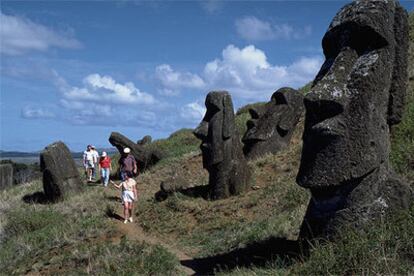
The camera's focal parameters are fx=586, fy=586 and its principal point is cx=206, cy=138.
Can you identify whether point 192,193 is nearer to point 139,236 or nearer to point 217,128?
point 217,128

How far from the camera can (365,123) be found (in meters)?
6.62

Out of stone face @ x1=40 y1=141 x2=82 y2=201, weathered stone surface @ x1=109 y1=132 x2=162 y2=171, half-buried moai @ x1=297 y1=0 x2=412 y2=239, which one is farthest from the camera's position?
weathered stone surface @ x1=109 y1=132 x2=162 y2=171

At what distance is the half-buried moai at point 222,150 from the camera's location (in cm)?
1402

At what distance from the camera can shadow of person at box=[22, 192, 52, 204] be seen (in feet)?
64.5

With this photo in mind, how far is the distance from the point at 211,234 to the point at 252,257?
3.27 m

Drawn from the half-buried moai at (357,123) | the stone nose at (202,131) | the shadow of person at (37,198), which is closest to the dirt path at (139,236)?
the stone nose at (202,131)

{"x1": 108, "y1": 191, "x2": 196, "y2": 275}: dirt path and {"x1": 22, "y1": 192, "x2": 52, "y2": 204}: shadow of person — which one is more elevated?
{"x1": 22, "y1": 192, "x2": 52, "y2": 204}: shadow of person

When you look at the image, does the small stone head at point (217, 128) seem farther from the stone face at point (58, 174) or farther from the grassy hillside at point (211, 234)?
the stone face at point (58, 174)

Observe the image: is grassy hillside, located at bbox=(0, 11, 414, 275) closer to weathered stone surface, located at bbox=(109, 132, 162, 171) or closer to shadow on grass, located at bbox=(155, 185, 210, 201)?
shadow on grass, located at bbox=(155, 185, 210, 201)

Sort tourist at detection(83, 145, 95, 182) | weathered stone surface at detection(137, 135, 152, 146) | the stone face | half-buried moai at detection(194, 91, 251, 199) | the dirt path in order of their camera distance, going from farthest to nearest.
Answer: weathered stone surface at detection(137, 135, 152, 146) < tourist at detection(83, 145, 95, 182) < the stone face < half-buried moai at detection(194, 91, 251, 199) < the dirt path

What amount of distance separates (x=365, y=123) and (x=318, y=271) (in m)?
1.80

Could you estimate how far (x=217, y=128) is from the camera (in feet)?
47.1

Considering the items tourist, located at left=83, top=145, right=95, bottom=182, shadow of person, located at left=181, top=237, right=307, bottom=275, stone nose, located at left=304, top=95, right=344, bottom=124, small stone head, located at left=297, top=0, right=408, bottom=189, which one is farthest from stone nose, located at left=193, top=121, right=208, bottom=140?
tourist, located at left=83, top=145, right=95, bottom=182

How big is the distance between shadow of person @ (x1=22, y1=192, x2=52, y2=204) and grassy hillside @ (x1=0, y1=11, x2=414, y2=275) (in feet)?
3.43
